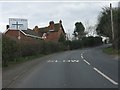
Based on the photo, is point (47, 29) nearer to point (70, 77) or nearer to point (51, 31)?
point (51, 31)

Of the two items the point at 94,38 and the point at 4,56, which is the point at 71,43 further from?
the point at 4,56

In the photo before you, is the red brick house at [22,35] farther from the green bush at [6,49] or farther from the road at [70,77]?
the road at [70,77]

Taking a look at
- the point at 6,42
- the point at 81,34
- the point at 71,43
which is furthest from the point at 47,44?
the point at 81,34

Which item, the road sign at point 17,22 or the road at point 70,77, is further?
the road sign at point 17,22

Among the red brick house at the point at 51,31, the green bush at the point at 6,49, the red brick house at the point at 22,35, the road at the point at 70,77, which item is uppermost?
the red brick house at the point at 51,31

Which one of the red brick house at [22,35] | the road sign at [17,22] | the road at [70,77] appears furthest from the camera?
the red brick house at [22,35]

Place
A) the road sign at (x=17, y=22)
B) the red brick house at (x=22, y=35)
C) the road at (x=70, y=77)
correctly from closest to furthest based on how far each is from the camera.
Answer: the road at (x=70, y=77) → the road sign at (x=17, y=22) → the red brick house at (x=22, y=35)

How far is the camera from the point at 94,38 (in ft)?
318

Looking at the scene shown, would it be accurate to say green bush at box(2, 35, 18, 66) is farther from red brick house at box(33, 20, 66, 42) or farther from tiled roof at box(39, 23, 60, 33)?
tiled roof at box(39, 23, 60, 33)

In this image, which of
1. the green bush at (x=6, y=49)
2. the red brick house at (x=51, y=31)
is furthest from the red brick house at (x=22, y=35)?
the red brick house at (x=51, y=31)

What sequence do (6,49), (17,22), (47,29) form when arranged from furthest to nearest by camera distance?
(47,29)
(17,22)
(6,49)

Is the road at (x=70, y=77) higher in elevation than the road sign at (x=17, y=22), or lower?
lower

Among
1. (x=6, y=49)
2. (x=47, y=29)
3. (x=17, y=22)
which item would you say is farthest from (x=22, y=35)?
(x=6, y=49)

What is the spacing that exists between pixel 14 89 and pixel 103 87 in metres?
3.24
